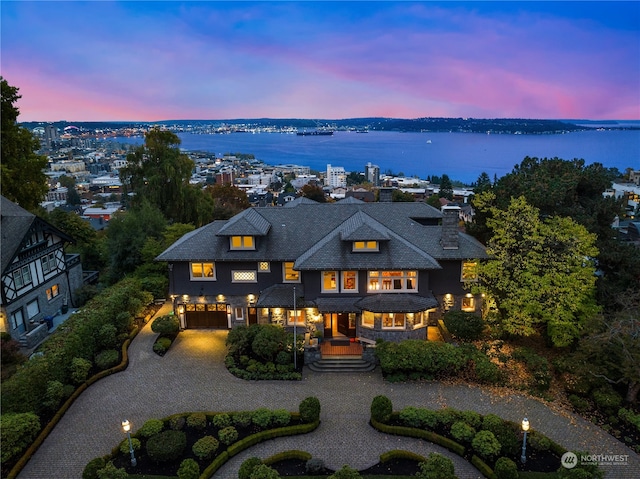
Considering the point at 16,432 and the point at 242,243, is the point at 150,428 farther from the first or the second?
the point at 242,243

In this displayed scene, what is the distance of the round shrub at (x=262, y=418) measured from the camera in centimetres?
1875

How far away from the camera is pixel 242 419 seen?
18.8 metres

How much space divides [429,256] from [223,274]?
1352 centimetres

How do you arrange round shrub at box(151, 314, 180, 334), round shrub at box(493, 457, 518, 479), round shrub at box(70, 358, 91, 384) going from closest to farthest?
round shrub at box(493, 457, 518, 479) → round shrub at box(70, 358, 91, 384) → round shrub at box(151, 314, 180, 334)

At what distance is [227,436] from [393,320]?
Answer: 38.7 ft

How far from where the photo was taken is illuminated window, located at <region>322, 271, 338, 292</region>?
1028 inches

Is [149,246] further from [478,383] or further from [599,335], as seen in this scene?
[599,335]

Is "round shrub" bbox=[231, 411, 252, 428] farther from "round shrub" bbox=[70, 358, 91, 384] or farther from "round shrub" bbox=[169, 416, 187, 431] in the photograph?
"round shrub" bbox=[70, 358, 91, 384]

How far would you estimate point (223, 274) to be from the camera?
2767 cm

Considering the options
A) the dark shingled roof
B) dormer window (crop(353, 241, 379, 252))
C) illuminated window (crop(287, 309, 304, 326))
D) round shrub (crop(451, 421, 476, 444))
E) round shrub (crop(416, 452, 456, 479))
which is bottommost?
round shrub (crop(451, 421, 476, 444))

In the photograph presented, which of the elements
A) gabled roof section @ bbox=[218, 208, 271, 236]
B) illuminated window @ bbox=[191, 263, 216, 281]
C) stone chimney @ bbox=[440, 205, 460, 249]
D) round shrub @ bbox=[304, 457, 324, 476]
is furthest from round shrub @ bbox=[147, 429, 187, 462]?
stone chimney @ bbox=[440, 205, 460, 249]

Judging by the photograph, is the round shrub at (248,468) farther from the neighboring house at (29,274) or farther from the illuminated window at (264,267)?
the neighboring house at (29,274)

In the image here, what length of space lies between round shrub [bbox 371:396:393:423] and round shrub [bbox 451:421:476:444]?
2827 mm

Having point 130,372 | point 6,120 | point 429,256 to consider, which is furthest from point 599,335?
point 6,120
